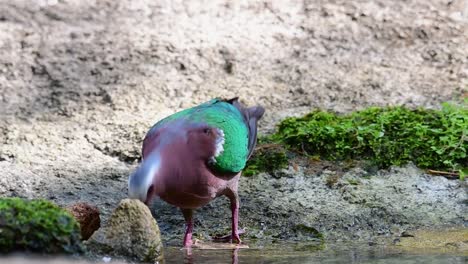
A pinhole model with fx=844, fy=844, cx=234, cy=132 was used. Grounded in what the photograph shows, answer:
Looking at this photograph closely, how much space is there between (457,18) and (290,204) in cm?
376

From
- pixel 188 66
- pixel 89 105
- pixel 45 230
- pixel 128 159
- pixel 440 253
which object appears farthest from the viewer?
pixel 188 66

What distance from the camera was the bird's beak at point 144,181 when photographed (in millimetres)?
4441

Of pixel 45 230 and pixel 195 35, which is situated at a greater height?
pixel 195 35

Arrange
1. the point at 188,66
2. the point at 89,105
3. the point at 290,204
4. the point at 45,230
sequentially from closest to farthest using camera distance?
1. the point at 45,230
2. the point at 290,204
3. the point at 89,105
4. the point at 188,66

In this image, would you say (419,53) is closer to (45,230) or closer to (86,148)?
(86,148)

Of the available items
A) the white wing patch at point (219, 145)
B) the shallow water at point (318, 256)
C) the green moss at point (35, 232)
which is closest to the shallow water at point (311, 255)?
the shallow water at point (318, 256)

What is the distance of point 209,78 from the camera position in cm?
772

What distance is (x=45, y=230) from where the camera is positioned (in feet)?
12.1

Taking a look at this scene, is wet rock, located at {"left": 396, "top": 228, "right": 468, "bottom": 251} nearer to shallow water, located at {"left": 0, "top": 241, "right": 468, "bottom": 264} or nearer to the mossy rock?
shallow water, located at {"left": 0, "top": 241, "right": 468, "bottom": 264}

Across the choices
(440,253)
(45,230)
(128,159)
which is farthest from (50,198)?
(440,253)

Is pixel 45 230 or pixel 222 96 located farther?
pixel 222 96

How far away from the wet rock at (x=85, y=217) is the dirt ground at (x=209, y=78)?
83 cm

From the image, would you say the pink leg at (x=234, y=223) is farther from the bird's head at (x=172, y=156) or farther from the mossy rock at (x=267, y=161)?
the mossy rock at (x=267, y=161)

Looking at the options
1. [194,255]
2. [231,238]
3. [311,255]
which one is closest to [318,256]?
[311,255]
